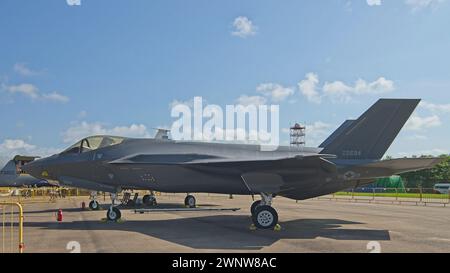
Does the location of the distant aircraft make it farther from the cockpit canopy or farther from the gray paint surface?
the gray paint surface

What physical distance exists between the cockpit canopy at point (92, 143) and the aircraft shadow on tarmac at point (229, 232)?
2.81 meters

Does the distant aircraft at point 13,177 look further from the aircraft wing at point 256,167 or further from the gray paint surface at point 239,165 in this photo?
the aircraft wing at point 256,167

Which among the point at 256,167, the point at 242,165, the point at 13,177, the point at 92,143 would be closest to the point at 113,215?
the point at 92,143

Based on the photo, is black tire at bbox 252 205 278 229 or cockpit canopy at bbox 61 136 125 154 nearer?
black tire at bbox 252 205 278 229

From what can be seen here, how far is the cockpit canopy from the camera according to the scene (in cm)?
1474

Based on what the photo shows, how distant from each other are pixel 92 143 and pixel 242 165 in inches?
240

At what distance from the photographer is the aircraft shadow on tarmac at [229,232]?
1000 cm

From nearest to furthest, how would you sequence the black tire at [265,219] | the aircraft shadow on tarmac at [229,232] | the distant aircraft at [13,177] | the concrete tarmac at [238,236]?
1. the concrete tarmac at [238,236]
2. the aircraft shadow on tarmac at [229,232]
3. the black tire at [265,219]
4. the distant aircraft at [13,177]

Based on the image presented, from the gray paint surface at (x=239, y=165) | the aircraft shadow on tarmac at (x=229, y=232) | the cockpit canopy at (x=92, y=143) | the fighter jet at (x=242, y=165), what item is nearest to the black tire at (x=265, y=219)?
the fighter jet at (x=242, y=165)

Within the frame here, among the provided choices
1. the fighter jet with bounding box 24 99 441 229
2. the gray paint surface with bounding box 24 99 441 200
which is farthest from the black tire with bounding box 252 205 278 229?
the gray paint surface with bounding box 24 99 441 200

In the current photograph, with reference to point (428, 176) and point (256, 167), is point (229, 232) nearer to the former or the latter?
point (256, 167)

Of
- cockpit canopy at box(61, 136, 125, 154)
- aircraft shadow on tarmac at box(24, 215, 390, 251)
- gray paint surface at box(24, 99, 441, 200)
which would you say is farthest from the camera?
cockpit canopy at box(61, 136, 125, 154)

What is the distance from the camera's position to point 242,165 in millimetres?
12867

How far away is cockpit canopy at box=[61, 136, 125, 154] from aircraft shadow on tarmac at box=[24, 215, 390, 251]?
2.81 m
